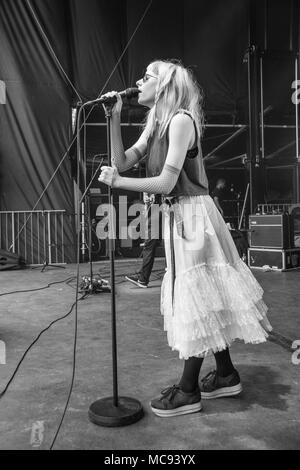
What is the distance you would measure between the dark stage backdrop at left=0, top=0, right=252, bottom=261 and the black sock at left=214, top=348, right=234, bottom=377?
6.51 m

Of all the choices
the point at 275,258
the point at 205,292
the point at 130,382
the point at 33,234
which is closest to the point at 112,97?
the point at 205,292

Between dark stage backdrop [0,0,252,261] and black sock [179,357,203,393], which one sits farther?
dark stage backdrop [0,0,252,261]

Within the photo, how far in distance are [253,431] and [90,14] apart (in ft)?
26.3

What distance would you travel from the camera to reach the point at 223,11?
8.18 m

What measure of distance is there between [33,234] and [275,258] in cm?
430

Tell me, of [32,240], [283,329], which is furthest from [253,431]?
[32,240]

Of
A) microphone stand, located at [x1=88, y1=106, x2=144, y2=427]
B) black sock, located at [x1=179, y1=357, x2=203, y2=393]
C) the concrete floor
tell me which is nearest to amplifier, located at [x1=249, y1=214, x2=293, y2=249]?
the concrete floor

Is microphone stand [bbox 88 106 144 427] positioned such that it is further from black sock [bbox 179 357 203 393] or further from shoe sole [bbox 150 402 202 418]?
black sock [bbox 179 357 203 393]

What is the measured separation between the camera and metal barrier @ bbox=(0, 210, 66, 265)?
811 cm

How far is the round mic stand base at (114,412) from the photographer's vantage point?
1.80 m

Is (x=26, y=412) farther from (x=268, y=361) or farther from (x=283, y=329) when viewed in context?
(x=283, y=329)

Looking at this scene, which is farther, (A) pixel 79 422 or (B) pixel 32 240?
(B) pixel 32 240

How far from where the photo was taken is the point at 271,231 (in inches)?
277

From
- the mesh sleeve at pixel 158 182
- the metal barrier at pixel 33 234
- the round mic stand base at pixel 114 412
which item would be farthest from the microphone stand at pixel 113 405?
the metal barrier at pixel 33 234
